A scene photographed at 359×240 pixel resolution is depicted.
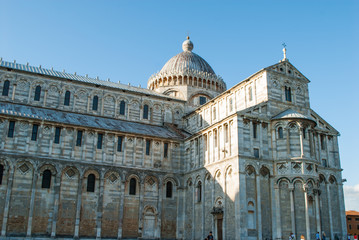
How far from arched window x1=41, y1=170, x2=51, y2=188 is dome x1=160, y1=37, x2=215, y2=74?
72.1 feet

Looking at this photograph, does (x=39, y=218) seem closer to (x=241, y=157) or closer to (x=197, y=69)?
(x=241, y=157)

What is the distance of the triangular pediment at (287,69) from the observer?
1361 inches

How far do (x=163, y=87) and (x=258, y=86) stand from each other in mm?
16641

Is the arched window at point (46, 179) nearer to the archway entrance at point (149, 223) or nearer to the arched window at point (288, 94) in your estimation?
the archway entrance at point (149, 223)

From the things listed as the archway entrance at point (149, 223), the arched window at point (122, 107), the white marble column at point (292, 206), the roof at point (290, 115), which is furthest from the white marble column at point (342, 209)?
the arched window at point (122, 107)

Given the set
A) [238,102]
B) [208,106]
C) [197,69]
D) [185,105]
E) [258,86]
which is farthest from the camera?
[197,69]

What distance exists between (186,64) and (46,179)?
24.8 m

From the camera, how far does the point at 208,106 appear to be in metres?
40.9

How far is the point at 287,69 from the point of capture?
35.4m

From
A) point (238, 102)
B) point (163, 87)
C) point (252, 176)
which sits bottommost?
point (252, 176)

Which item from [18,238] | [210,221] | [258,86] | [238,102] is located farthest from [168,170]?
[18,238]

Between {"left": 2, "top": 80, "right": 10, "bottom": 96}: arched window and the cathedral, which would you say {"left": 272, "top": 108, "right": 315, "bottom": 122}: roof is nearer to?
the cathedral

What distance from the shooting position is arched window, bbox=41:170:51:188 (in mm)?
32188

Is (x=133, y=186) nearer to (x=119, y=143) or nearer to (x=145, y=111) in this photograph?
(x=119, y=143)
